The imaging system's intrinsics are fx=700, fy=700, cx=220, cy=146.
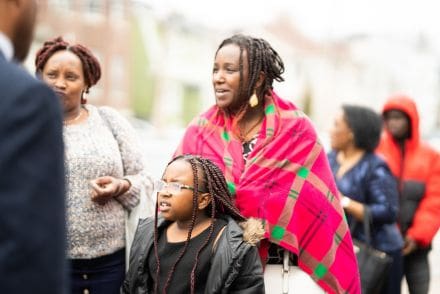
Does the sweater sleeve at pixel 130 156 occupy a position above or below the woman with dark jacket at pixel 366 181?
above

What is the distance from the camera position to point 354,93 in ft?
173

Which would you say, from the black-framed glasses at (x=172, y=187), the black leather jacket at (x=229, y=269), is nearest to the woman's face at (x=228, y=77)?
the black-framed glasses at (x=172, y=187)

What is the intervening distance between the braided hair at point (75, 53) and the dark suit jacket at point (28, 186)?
1943 mm

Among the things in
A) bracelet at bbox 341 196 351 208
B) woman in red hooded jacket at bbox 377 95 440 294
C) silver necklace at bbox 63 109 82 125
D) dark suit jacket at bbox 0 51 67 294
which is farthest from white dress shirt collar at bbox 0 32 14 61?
woman in red hooded jacket at bbox 377 95 440 294

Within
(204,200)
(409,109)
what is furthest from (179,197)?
(409,109)

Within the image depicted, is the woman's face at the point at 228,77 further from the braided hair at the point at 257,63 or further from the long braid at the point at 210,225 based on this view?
the long braid at the point at 210,225

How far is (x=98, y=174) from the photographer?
3225mm

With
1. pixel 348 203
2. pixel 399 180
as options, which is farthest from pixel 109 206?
pixel 399 180

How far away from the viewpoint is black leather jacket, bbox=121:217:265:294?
112 inches

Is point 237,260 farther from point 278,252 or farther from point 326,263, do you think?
point 326,263

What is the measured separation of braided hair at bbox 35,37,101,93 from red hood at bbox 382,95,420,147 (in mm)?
2617

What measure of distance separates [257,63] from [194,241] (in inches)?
35.3

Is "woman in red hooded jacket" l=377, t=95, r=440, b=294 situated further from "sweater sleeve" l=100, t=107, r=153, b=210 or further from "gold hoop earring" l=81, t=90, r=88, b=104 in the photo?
"gold hoop earring" l=81, t=90, r=88, b=104

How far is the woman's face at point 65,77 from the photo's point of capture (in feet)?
10.7
